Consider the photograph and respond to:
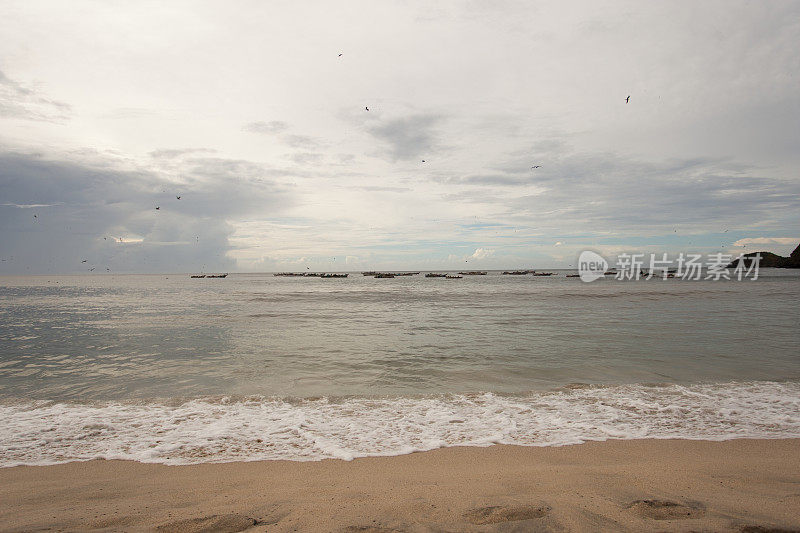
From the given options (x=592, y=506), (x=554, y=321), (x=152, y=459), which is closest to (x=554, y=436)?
(x=592, y=506)

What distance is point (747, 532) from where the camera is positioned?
12.1 feet

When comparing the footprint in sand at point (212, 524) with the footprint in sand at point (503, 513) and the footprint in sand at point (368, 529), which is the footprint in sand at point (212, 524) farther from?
the footprint in sand at point (503, 513)

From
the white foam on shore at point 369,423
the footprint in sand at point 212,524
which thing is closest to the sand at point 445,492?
the footprint in sand at point 212,524

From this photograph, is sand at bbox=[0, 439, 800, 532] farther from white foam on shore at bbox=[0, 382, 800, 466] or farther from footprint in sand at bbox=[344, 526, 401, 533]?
white foam on shore at bbox=[0, 382, 800, 466]

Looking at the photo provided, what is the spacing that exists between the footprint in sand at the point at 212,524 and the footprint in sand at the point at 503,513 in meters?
2.23

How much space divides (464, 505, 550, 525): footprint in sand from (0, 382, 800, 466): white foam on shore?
2028mm

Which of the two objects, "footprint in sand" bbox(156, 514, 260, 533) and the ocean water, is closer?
"footprint in sand" bbox(156, 514, 260, 533)

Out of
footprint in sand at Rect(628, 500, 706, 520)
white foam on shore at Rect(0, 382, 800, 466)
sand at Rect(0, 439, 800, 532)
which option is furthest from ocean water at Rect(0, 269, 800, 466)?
footprint in sand at Rect(628, 500, 706, 520)

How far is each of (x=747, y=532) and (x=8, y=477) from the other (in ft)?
28.4

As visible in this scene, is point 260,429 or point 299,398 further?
point 299,398

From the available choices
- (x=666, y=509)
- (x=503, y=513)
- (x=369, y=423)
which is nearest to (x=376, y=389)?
(x=369, y=423)

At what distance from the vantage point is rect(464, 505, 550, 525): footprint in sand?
4.01 m

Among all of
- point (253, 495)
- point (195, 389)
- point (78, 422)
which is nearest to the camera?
point (253, 495)

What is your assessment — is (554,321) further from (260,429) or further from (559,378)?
(260,429)
